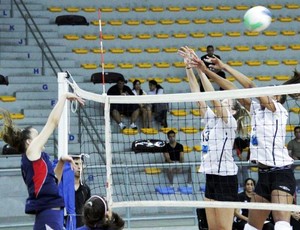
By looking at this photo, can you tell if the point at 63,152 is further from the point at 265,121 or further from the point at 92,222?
the point at 92,222

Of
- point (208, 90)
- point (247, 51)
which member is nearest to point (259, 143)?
point (208, 90)

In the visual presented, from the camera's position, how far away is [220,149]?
9.53m

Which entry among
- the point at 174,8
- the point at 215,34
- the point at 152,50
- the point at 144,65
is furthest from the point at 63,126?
the point at 174,8

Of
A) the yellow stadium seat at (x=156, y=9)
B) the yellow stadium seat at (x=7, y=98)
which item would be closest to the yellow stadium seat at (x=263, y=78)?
the yellow stadium seat at (x=156, y=9)

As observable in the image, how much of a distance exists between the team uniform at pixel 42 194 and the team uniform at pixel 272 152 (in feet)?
7.92

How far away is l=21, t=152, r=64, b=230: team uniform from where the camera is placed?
793 centimetres

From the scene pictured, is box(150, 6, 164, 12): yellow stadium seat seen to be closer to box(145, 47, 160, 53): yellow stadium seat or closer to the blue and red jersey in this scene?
box(145, 47, 160, 53): yellow stadium seat

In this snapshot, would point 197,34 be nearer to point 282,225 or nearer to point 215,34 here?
point 215,34

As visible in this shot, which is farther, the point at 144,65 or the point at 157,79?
the point at 144,65

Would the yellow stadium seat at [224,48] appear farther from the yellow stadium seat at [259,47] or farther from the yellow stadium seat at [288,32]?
the yellow stadium seat at [288,32]

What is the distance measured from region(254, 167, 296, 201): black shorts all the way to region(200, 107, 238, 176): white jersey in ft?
1.33

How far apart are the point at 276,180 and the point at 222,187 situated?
0.67 m

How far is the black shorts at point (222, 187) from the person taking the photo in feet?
31.1

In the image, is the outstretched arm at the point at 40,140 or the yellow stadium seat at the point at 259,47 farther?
the yellow stadium seat at the point at 259,47
